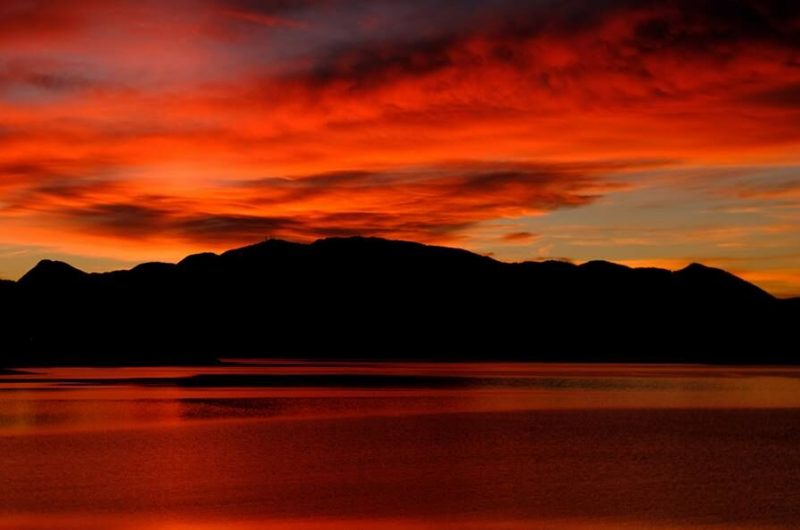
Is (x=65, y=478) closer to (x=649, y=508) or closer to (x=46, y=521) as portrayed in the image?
(x=46, y=521)

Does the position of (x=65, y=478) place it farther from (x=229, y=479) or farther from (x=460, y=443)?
(x=460, y=443)

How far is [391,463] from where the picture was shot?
38969 mm

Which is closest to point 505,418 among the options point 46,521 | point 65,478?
point 65,478

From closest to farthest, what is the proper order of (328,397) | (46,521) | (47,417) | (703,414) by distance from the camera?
(46,521) → (47,417) → (703,414) → (328,397)

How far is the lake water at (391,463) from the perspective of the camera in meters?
27.8

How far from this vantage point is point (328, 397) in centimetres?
8050

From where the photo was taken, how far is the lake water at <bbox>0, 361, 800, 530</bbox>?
27.8 m

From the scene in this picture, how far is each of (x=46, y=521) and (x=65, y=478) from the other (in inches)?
311

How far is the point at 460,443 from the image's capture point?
4662 cm

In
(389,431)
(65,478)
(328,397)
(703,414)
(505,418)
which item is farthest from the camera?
(328,397)

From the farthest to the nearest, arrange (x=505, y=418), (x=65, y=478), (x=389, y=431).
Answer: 1. (x=505, y=418)
2. (x=389, y=431)
3. (x=65, y=478)

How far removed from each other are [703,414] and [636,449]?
23637mm

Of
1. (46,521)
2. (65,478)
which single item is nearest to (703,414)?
(65,478)

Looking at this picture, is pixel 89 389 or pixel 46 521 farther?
pixel 89 389
